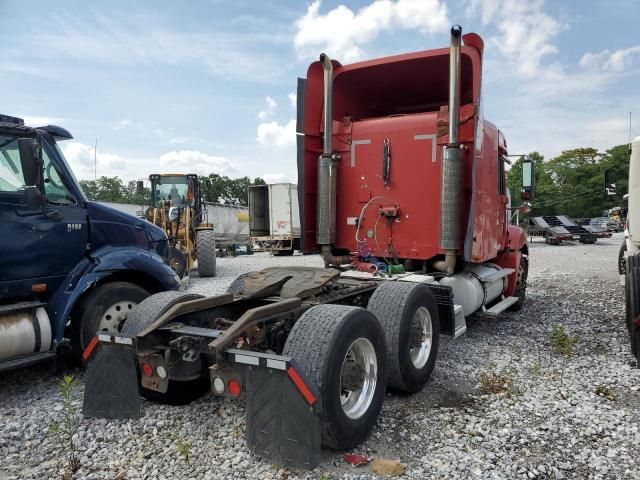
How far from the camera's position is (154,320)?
3.94m

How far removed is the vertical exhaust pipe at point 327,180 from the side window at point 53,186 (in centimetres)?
303

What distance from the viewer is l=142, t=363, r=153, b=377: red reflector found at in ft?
11.7

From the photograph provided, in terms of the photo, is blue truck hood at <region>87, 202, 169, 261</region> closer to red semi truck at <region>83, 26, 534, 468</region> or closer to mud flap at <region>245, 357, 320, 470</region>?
red semi truck at <region>83, 26, 534, 468</region>

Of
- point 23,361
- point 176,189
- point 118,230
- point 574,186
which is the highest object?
point 574,186

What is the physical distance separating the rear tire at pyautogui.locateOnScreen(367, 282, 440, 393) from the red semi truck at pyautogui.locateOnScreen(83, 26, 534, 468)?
0.01m

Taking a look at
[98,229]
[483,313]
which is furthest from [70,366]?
[483,313]

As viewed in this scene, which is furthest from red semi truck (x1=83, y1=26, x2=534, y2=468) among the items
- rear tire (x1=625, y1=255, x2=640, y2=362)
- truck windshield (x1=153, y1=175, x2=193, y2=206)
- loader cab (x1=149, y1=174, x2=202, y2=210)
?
truck windshield (x1=153, y1=175, x2=193, y2=206)

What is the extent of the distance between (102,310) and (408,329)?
312cm

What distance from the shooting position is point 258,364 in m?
2.97

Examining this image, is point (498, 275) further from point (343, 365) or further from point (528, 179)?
point (343, 365)

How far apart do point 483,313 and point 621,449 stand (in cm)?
328

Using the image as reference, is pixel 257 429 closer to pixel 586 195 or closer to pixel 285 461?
pixel 285 461

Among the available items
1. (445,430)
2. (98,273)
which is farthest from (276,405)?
(98,273)

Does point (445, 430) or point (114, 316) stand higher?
point (114, 316)
